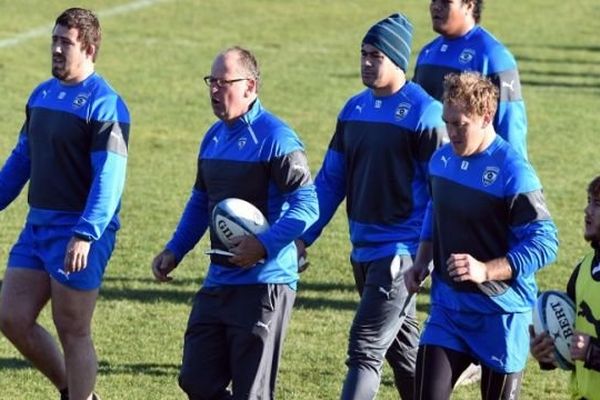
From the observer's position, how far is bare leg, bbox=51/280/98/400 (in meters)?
8.83

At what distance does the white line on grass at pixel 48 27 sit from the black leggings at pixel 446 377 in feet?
59.7

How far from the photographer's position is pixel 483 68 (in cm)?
1014

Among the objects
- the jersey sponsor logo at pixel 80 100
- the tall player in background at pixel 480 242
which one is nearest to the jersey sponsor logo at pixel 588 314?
the tall player in background at pixel 480 242

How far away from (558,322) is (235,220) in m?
1.76

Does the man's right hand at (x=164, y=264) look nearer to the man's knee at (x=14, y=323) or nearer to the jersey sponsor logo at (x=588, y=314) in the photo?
the man's knee at (x=14, y=323)

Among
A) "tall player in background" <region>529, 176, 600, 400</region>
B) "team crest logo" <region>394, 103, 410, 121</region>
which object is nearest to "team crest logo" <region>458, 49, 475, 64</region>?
"team crest logo" <region>394, 103, 410, 121</region>

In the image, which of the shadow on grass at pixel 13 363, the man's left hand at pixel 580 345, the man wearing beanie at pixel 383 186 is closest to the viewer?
the man's left hand at pixel 580 345

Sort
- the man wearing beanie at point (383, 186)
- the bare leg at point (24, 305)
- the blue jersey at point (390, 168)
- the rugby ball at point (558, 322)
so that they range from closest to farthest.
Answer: the rugby ball at point (558, 322) < the man wearing beanie at point (383, 186) < the blue jersey at point (390, 168) < the bare leg at point (24, 305)

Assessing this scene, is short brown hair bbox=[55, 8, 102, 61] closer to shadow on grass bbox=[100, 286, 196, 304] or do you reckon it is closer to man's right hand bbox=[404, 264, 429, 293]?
man's right hand bbox=[404, 264, 429, 293]

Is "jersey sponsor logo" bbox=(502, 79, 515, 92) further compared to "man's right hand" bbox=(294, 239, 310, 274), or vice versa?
"jersey sponsor logo" bbox=(502, 79, 515, 92)

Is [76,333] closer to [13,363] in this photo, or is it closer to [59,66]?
[59,66]

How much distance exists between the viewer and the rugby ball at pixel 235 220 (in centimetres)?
793

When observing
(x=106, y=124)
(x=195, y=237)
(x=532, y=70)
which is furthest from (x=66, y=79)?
(x=532, y=70)

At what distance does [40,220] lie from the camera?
8852 mm
